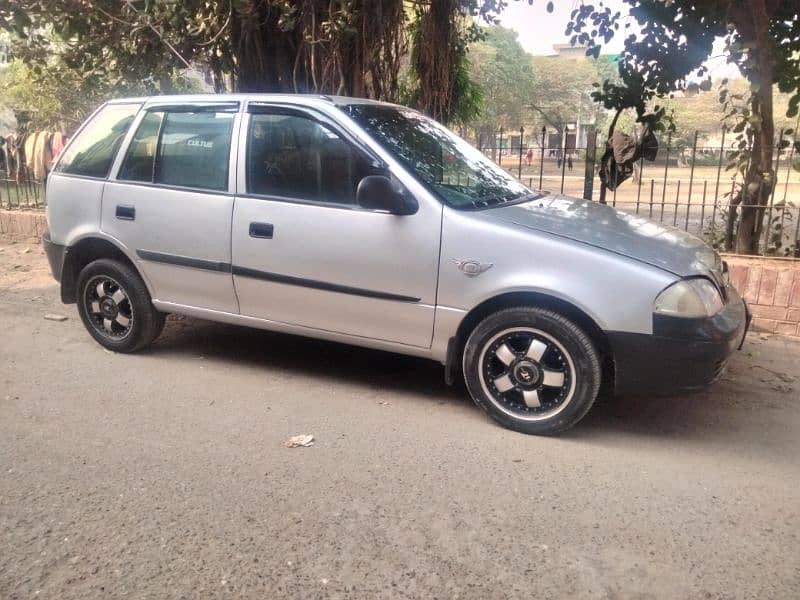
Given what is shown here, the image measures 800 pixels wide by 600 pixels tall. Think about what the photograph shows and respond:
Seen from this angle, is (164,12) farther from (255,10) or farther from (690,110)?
(690,110)

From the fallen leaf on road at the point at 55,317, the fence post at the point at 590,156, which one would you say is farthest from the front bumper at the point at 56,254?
the fence post at the point at 590,156

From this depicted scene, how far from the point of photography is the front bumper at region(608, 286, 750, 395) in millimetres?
3426

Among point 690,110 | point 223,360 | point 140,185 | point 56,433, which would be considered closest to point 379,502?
point 56,433

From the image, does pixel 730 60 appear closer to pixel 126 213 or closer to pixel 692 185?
pixel 692 185

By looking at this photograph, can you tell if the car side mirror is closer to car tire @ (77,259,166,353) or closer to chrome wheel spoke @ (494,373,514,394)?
chrome wheel spoke @ (494,373,514,394)

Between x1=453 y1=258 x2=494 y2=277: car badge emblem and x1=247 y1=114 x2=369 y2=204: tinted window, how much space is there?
0.79 meters

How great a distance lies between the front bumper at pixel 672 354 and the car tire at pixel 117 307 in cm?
316

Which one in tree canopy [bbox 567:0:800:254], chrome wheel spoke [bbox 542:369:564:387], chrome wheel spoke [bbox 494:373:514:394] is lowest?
chrome wheel spoke [bbox 494:373:514:394]

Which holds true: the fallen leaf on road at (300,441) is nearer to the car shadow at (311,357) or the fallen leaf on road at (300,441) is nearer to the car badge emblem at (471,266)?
the car shadow at (311,357)

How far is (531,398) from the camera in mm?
3750

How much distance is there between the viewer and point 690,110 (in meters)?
41.3

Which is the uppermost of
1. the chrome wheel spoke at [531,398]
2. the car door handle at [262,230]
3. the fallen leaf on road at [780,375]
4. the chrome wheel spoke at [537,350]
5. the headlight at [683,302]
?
the car door handle at [262,230]

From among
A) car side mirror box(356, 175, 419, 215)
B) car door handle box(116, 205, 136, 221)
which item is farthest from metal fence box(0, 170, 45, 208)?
car side mirror box(356, 175, 419, 215)

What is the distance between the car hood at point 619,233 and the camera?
3.61m
